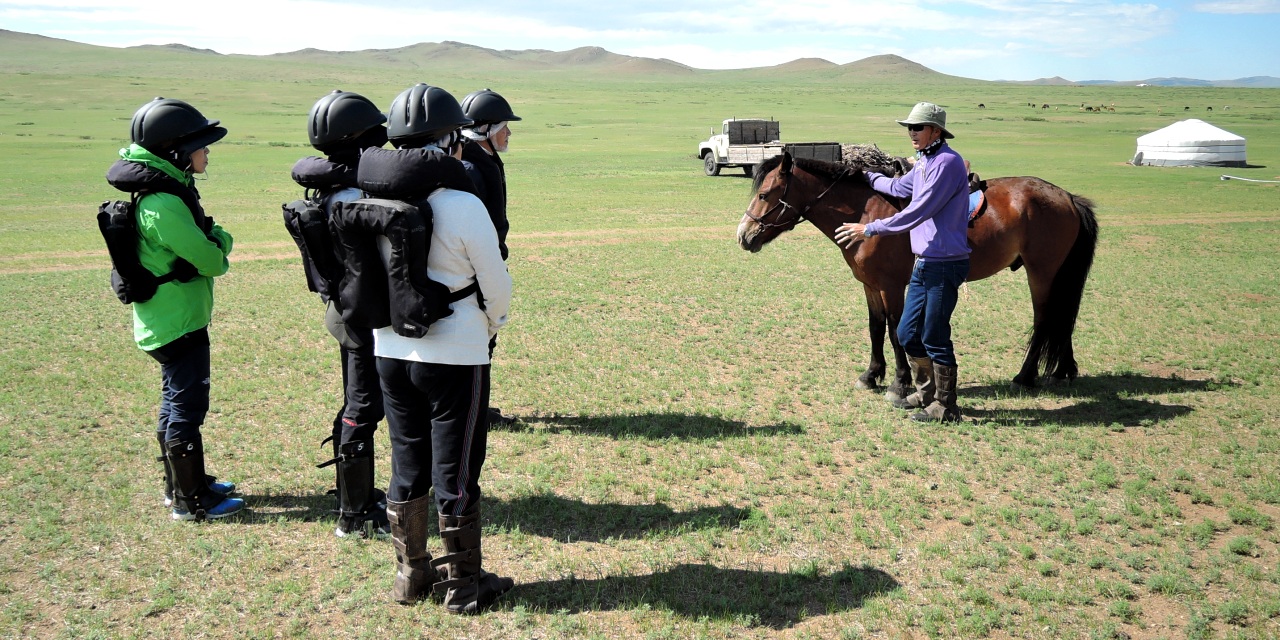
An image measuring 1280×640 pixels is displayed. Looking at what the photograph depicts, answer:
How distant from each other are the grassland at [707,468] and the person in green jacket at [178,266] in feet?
1.26

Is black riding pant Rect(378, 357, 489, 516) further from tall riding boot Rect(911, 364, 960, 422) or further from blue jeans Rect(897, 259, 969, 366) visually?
tall riding boot Rect(911, 364, 960, 422)

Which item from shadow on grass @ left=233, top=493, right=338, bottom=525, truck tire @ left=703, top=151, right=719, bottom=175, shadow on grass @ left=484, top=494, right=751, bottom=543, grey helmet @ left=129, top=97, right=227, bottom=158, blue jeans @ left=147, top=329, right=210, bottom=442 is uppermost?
grey helmet @ left=129, top=97, right=227, bottom=158

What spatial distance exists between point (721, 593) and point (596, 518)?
1.14 meters

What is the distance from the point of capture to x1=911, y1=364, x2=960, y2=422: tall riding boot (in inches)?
269

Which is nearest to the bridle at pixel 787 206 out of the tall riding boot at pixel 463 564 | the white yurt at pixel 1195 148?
the tall riding boot at pixel 463 564

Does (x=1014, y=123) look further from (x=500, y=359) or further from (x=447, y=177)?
(x=447, y=177)

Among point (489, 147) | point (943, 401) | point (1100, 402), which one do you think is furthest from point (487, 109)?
point (1100, 402)

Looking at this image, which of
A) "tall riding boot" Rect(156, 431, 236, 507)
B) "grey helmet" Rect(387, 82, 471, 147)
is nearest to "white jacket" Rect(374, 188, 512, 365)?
"grey helmet" Rect(387, 82, 471, 147)

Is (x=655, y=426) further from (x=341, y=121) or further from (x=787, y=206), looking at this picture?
(x=341, y=121)

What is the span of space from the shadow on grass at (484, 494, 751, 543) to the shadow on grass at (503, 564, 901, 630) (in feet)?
1.68

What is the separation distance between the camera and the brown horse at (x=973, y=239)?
7.45m

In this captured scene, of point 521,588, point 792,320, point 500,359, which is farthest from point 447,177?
point 792,320

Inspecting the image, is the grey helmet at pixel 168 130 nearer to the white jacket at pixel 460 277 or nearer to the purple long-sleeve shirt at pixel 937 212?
the white jacket at pixel 460 277

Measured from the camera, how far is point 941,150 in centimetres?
652
